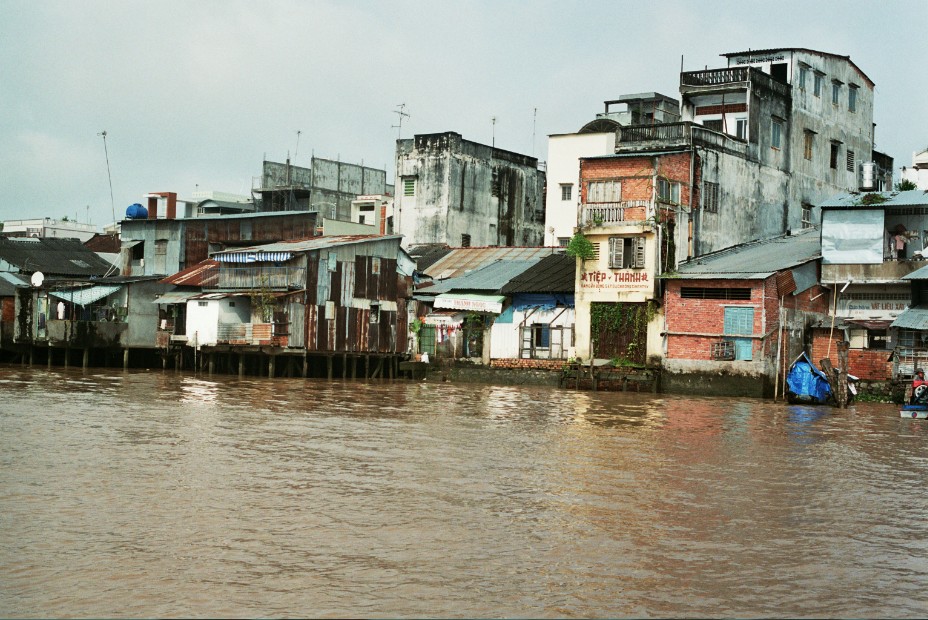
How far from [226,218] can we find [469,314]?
1838 cm

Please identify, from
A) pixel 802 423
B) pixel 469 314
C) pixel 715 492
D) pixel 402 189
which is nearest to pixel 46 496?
pixel 715 492

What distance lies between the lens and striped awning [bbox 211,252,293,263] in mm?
48000

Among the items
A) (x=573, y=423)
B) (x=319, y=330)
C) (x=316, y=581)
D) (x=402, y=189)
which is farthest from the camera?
(x=402, y=189)

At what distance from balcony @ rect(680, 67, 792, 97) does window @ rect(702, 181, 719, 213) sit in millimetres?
5610

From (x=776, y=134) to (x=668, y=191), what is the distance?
1041cm

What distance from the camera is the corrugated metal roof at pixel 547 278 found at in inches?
1863

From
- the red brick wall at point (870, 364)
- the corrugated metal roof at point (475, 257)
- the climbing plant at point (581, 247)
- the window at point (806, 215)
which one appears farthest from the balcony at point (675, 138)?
the red brick wall at point (870, 364)

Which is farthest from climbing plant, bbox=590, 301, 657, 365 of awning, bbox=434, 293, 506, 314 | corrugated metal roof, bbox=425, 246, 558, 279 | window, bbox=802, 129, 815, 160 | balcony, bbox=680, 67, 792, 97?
window, bbox=802, 129, 815, 160

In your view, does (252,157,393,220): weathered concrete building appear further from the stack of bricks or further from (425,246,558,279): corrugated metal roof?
the stack of bricks

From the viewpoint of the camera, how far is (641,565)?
12.5m

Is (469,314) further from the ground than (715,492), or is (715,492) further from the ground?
(469,314)

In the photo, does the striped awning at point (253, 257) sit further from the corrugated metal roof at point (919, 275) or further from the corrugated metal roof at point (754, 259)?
the corrugated metal roof at point (919, 275)

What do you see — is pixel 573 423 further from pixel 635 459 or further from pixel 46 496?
pixel 46 496

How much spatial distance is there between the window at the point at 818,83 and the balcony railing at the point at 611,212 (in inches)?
625
